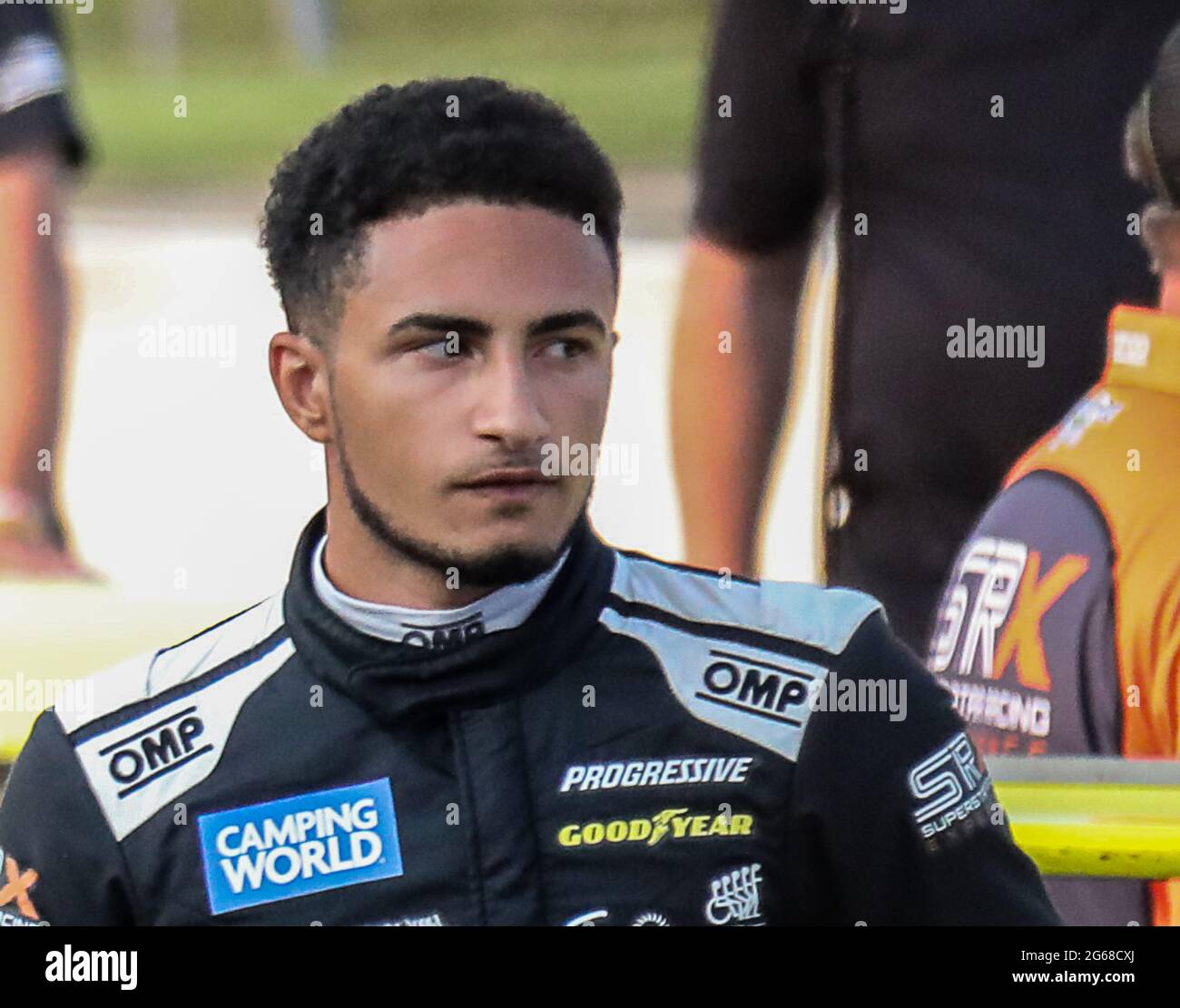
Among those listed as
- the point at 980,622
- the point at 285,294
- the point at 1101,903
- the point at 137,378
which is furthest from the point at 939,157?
the point at 137,378

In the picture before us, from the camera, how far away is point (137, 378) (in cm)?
986

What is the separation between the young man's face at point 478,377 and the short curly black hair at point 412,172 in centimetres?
2

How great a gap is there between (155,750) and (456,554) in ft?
0.85

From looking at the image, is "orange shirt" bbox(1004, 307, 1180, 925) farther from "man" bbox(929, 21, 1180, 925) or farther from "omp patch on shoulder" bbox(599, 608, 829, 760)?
"omp patch on shoulder" bbox(599, 608, 829, 760)

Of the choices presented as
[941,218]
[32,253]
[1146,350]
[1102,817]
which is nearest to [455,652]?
[1102,817]

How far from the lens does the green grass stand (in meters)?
18.9

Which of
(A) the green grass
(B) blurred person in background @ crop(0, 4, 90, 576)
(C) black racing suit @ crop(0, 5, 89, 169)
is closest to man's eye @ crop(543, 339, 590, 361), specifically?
(B) blurred person in background @ crop(0, 4, 90, 576)

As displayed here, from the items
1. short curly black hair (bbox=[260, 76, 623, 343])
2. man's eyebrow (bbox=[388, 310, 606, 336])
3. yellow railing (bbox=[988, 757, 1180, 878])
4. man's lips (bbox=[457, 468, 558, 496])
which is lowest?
yellow railing (bbox=[988, 757, 1180, 878])

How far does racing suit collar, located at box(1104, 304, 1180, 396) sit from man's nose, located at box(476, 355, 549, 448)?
72cm

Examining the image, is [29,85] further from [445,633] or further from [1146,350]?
[445,633]

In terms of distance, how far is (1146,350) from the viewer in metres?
2.20

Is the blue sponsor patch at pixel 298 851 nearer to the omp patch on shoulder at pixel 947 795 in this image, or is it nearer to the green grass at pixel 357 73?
the omp patch on shoulder at pixel 947 795

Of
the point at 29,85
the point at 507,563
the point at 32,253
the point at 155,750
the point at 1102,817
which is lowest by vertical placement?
the point at 1102,817

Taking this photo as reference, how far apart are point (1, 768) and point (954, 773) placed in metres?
1.19
